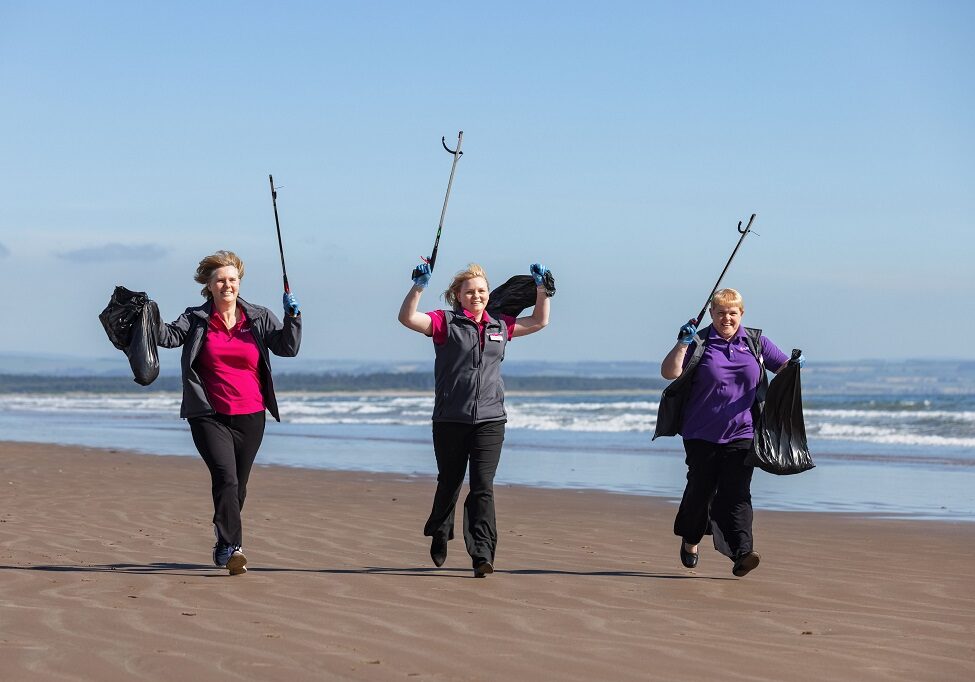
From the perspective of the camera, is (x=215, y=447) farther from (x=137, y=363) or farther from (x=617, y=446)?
(x=617, y=446)

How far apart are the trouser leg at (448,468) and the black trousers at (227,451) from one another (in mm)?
895

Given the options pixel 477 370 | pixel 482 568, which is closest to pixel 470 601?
pixel 482 568

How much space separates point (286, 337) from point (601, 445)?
1397cm

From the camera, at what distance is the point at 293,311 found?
21.0 feet

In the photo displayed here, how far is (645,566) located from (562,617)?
6.10 ft

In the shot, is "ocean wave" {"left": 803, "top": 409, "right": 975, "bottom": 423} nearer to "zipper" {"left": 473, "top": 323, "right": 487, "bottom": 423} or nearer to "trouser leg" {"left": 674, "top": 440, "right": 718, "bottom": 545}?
"trouser leg" {"left": 674, "top": 440, "right": 718, "bottom": 545}

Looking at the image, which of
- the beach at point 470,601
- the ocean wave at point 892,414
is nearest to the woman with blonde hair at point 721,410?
the beach at point 470,601

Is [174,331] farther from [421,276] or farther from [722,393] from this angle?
[722,393]

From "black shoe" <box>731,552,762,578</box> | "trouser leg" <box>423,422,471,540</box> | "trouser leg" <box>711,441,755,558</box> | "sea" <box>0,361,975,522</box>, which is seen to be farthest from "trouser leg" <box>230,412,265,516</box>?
"sea" <box>0,361,975,522</box>

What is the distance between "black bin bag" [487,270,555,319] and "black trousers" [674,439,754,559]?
3.63ft

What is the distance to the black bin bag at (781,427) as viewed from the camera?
645 centimetres

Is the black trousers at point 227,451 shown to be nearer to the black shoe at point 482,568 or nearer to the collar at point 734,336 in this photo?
the black shoe at point 482,568

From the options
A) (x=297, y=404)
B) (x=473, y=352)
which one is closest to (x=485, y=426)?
(x=473, y=352)

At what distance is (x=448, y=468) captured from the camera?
651cm
